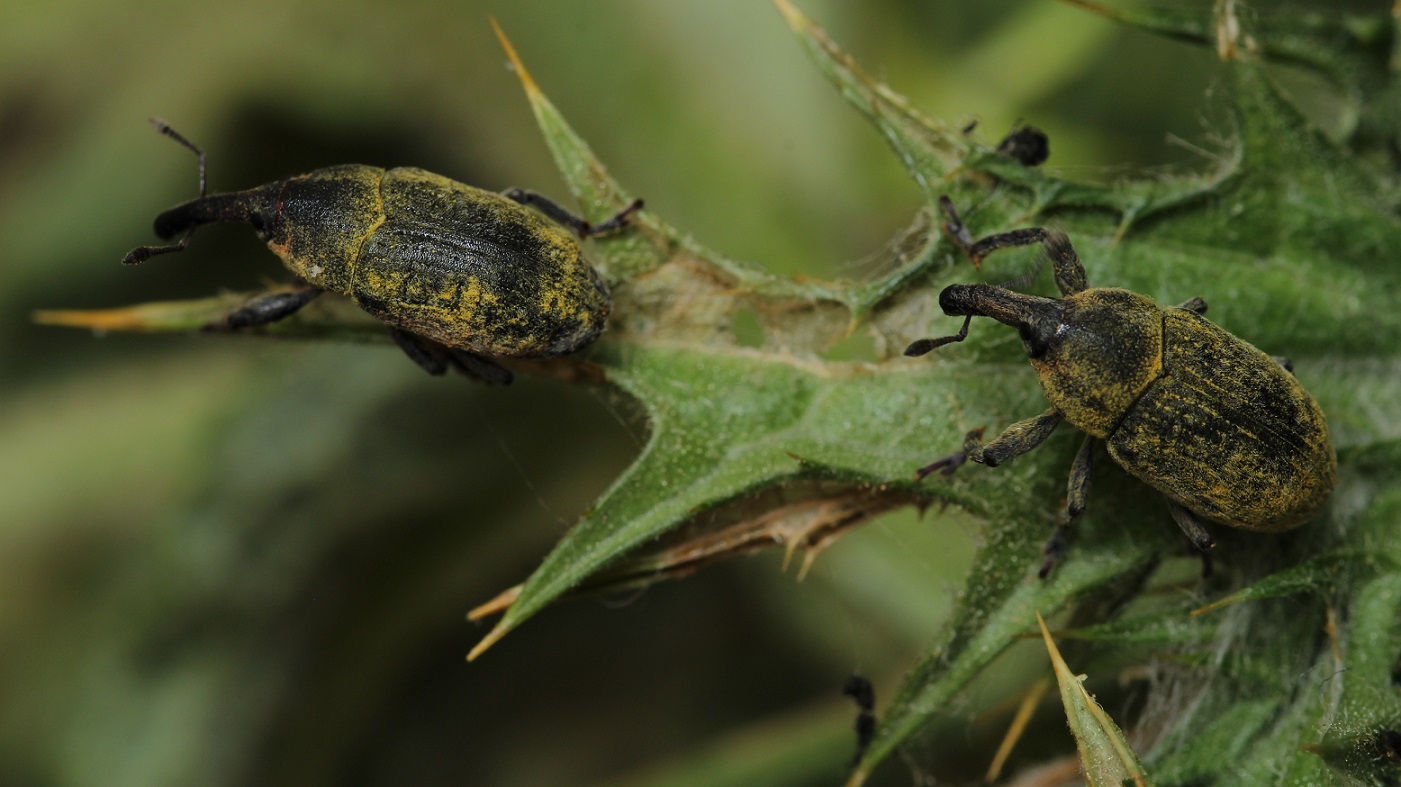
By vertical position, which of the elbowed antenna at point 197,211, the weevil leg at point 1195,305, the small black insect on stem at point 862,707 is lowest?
the small black insect on stem at point 862,707

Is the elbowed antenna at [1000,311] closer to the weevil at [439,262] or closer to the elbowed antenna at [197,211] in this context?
the weevil at [439,262]

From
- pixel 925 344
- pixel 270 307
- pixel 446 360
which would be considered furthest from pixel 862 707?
pixel 270 307

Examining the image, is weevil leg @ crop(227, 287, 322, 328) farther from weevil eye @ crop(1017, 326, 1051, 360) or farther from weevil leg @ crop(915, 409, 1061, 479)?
weevil eye @ crop(1017, 326, 1051, 360)

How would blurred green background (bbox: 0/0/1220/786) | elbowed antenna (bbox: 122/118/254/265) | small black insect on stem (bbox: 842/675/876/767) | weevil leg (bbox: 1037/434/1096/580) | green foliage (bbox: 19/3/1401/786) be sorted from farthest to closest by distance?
blurred green background (bbox: 0/0/1220/786) → elbowed antenna (bbox: 122/118/254/265) → small black insect on stem (bbox: 842/675/876/767) → weevil leg (bbox: 1037/434/1096/580) → green foliage (bbox: 19/3/1401/786)

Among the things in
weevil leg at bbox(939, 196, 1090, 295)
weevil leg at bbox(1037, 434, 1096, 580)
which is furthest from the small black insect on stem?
weevil leg at bbox(939, 196, 1090, 295)

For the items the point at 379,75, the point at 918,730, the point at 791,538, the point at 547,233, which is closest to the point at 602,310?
the point at 547,233

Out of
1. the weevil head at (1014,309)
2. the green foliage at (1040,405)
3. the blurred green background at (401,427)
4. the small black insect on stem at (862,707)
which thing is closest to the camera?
the green foliage at (1040,405)

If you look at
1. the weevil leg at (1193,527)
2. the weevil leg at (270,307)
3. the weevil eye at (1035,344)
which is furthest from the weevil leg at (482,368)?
the weevil leg at (1193,527)
